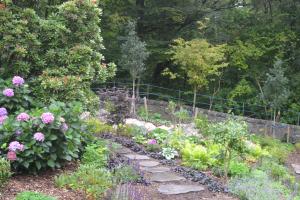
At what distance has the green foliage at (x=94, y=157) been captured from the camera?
5911 mm

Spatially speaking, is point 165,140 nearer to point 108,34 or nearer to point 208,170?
point 208,170

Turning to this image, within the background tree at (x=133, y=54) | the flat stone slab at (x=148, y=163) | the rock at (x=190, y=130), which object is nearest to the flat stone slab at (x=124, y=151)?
the flat stone slab at (x=148, y=163)

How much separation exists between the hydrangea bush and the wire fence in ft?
32.4

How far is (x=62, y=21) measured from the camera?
6.98 meters

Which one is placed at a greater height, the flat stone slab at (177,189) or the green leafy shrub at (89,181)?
the green leafy shrub at (89,181)

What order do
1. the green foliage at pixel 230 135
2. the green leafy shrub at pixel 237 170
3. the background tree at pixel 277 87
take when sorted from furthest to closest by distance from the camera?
the background tree at pixel 277 87 → the green leafy shrub at pixel 237 170 → the green foliage at pixel 230 135

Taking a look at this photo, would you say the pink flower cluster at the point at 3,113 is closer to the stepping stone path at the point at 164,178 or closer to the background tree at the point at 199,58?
the stepping stone path at the point at 164,178

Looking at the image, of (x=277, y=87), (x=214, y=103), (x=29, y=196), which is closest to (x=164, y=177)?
(x=29, y=196)

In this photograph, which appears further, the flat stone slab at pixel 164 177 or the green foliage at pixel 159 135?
the green foliage at pixel 159 135

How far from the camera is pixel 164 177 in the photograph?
643 cm

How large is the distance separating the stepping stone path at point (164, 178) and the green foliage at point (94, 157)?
2.21ft

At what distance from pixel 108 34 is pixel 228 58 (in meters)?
5.57

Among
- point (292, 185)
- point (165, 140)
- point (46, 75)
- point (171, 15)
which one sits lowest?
point (292, 185)

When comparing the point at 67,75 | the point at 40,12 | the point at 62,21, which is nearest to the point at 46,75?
the point at 67,75
